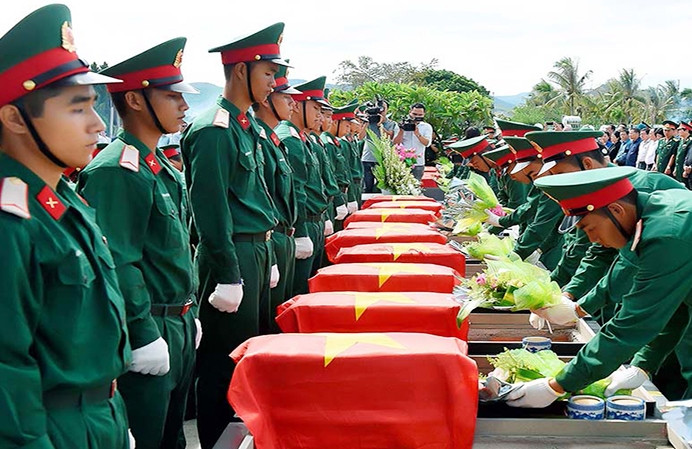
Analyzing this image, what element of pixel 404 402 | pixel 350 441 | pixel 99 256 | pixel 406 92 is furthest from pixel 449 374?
pixel 406 92

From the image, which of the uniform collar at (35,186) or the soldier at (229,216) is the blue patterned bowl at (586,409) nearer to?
the soldier at (229,216)

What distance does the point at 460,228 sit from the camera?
6.04 meters

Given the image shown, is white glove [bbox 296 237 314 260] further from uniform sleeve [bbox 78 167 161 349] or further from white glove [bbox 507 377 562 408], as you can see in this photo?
white glove [bbox 507 377 562 408]

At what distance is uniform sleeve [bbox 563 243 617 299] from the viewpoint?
3912 mm

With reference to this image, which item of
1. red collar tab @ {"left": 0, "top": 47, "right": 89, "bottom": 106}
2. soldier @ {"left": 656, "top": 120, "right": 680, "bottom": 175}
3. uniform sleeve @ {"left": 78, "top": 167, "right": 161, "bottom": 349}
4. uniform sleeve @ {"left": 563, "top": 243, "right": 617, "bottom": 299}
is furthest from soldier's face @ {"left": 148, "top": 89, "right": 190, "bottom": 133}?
soldier @ {"left": 656, "top": 120, "right": 680, "bottom": 175}

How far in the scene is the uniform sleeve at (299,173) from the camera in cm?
523

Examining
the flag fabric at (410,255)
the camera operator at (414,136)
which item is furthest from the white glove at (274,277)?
the camera operator at (414,136)

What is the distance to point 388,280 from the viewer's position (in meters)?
3.86

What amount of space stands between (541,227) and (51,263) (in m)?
3.97

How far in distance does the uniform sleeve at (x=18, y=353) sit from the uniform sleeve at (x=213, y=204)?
5.33 feet

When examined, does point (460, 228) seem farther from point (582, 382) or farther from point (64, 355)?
point (64, 355)

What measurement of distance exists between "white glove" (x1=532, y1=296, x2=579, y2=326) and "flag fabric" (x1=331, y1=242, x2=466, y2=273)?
3.73 feet

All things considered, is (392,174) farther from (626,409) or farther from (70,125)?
(70,125)

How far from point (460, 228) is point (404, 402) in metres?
3.62
